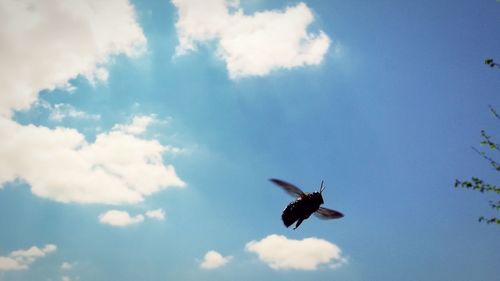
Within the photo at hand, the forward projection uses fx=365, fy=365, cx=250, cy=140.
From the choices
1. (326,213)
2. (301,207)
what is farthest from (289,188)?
(326,213)

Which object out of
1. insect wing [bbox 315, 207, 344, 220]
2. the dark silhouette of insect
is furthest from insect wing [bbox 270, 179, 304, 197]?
insect wing [bbox 315, 207, 344, 220]

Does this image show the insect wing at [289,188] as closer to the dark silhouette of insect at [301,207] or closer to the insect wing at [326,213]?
the dark silhouette of insect at [301,207]

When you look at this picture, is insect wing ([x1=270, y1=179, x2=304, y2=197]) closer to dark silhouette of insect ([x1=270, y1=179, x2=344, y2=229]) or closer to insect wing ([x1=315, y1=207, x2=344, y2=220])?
dark silhouette of insect ([x1=270, y1=179, x2=344, y2=229])

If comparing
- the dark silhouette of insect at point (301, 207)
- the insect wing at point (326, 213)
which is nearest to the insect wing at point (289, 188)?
the dark silhouette of insect at point (301, 207)

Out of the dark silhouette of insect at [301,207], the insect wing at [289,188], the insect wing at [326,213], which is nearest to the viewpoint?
the insect wing at [289,188]

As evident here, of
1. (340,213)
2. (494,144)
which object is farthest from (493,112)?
(340,213)

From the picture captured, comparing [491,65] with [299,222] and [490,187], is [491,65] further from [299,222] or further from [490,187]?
A: [299,222]

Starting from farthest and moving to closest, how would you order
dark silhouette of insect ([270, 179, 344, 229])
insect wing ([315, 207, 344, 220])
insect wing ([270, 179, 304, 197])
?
1. insect wing ([315, 207, 344, 220])
2. dark silhouette of insect ([270, 179, 344, 229])
3. insect wing ([270, 179, 304, 197])

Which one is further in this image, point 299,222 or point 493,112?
point 493,112
